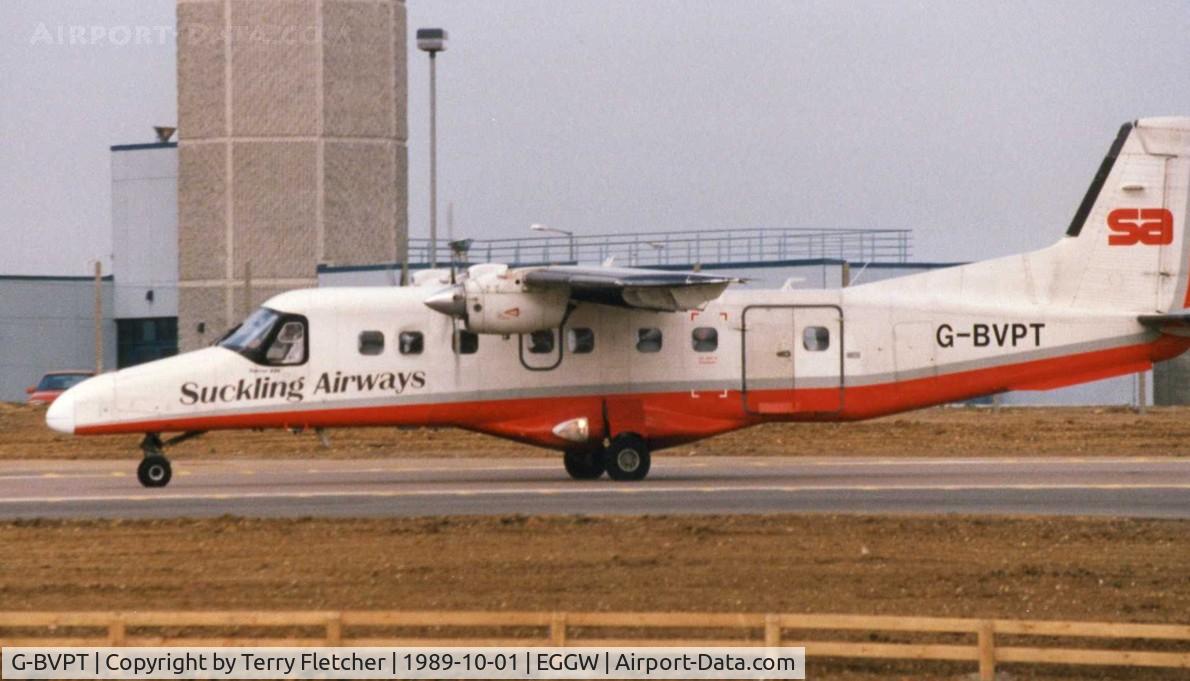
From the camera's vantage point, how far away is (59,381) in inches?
2146

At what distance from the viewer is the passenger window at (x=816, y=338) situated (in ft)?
93.1

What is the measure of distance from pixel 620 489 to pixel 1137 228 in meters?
9.14

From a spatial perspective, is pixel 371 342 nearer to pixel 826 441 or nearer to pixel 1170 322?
pixel 1170 322

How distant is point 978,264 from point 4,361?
4327cm

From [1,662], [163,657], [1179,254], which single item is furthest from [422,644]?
[1179,254]

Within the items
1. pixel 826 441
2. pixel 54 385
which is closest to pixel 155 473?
pixel 826 441

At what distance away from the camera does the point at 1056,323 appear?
28500mm

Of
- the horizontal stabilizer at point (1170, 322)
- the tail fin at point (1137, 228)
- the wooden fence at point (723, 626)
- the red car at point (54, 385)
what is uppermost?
the tail fin at point (1137, 228)

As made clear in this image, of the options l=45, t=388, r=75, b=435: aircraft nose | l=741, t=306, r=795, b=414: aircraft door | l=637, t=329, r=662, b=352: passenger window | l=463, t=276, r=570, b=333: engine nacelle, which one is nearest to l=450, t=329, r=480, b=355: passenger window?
l=463, t=276, r=570, b=333: engine nacelle

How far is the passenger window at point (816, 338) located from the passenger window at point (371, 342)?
6.41 meters

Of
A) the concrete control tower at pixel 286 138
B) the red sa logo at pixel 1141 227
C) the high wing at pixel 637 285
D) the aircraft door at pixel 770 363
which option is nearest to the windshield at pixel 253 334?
the high wing at pixel 637 285

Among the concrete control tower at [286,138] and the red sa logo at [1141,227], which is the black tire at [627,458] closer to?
the red sa logo at [1141,227]

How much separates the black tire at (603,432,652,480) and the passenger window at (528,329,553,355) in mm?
1692

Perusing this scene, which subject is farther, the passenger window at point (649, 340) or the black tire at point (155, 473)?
the passenger window at point (649, 340)
